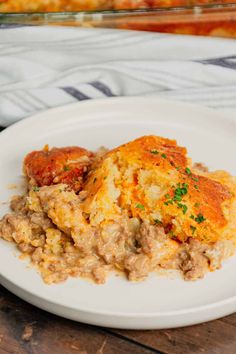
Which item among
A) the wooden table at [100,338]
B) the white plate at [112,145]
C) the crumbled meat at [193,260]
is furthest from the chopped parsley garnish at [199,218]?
the wooden table at [100,338]

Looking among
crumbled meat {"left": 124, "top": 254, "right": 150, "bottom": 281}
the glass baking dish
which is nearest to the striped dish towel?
the glass baking dish

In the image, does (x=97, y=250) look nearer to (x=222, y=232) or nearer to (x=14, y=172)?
(x=222, y=232)

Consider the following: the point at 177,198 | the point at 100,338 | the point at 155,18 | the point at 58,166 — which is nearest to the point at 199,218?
the point at 177,198

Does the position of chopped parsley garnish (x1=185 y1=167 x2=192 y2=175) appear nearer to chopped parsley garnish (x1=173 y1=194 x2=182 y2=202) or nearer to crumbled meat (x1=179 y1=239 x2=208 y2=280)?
chopped parsley garnish (x1=173 y1=194 x2=182 y2=202)

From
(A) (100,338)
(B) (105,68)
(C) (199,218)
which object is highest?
(B) (105,68)

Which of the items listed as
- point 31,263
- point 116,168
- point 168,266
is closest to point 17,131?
point 116,168

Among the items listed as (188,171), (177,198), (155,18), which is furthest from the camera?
(155,18)

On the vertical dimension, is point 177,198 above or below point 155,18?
below

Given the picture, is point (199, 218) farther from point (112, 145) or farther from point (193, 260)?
point (112, 145)
